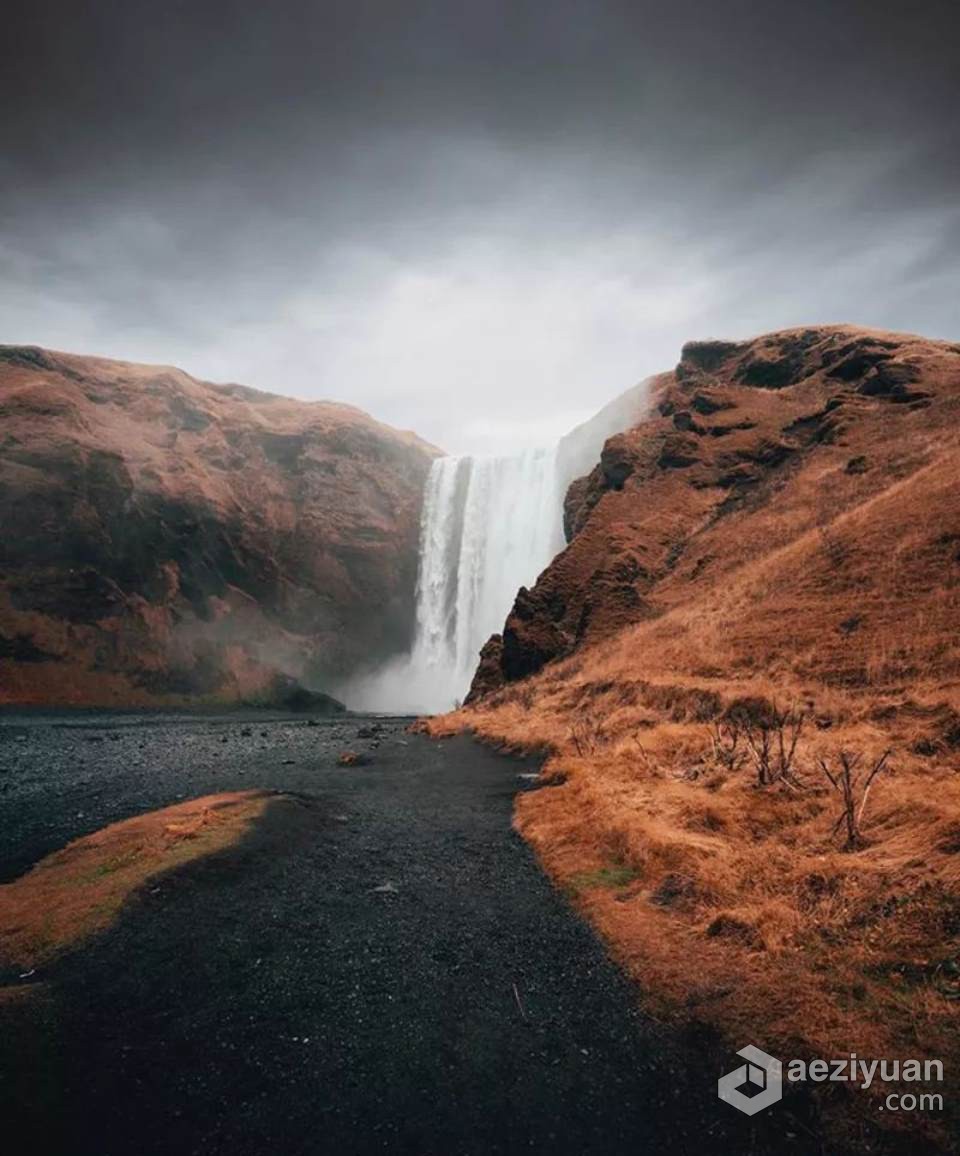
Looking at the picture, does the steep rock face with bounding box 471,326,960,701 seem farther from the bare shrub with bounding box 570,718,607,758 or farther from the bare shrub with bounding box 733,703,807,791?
the bare shrub with bounding box 570,718,607,758

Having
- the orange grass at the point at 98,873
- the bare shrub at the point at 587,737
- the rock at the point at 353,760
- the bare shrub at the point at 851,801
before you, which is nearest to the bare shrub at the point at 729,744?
the bare shrub at the point at 851,801

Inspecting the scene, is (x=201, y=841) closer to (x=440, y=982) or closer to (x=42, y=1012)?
(x=42, y=1012)

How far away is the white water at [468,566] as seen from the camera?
60.8 metres

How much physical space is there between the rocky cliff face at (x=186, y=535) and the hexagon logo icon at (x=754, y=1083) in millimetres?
53915

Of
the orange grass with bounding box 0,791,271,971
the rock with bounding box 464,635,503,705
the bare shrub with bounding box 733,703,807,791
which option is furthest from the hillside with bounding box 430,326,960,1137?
the orange grass with bounding box 0,791,271,971

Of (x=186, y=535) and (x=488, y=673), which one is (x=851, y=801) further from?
(x=186, y=535)

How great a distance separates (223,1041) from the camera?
4.84 metres

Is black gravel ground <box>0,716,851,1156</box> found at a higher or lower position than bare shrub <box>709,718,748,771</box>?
lower

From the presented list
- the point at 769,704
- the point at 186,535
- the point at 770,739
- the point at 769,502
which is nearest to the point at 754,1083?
the point at 770,739

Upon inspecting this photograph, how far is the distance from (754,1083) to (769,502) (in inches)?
1269

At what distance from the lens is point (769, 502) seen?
106 feet

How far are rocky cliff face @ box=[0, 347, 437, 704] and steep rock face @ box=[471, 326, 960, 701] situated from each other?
34133 mm

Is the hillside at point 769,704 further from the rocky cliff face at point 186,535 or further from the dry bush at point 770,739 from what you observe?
the rocky cliff face at point 186,535

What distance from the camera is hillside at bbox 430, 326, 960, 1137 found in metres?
5.34
